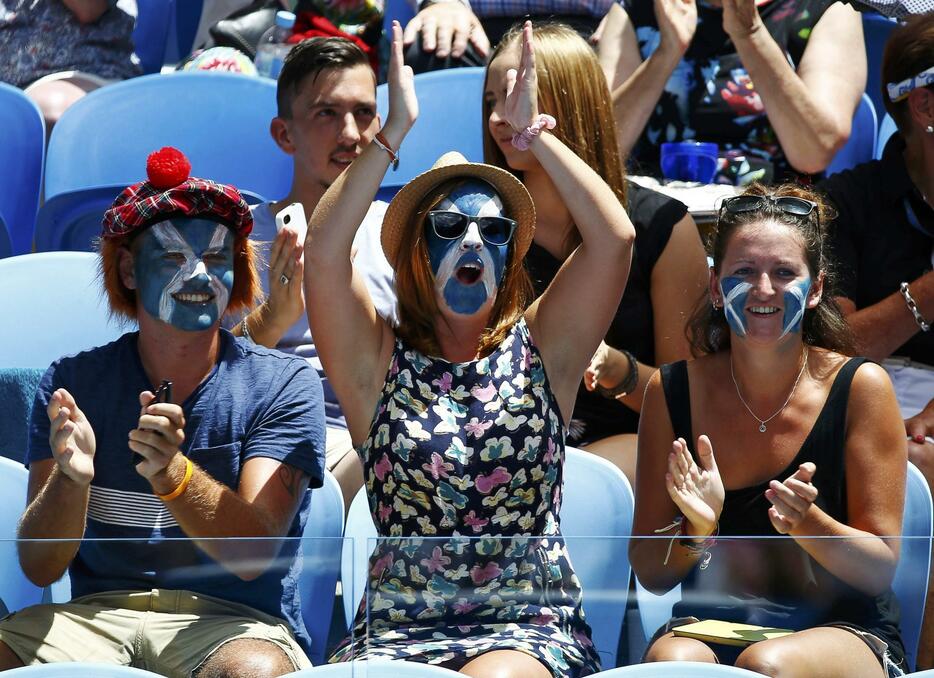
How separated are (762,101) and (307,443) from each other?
1726 millimetres

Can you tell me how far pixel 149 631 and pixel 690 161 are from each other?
2.08m

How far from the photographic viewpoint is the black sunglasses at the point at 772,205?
271 cm

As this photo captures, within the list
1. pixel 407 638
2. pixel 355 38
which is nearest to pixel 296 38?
pixel 355 38

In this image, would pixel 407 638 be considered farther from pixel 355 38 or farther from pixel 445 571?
pixel 355 38

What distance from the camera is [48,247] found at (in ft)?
11.9

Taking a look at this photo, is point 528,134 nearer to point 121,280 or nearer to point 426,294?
point 426,294

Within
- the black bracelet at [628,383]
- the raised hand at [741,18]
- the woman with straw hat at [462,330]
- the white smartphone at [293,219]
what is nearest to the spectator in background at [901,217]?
the raised hand at [741,18]

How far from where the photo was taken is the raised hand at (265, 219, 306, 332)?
3043 millimetres

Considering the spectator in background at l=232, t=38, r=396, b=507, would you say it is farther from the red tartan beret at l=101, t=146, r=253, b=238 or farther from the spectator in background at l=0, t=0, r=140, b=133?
the spectator in background at l=0, t=0, r=140, b=133

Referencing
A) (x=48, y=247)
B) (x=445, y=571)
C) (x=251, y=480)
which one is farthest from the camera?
(x=48, y=247)

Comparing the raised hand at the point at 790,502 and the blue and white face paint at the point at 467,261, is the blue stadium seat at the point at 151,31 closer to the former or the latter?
the blue and white face paint at the point at 467,261

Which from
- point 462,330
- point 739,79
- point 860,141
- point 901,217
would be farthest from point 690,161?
point 462,330

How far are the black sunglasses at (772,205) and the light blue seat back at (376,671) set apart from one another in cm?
121

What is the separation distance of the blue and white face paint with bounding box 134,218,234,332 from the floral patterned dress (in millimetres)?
397
